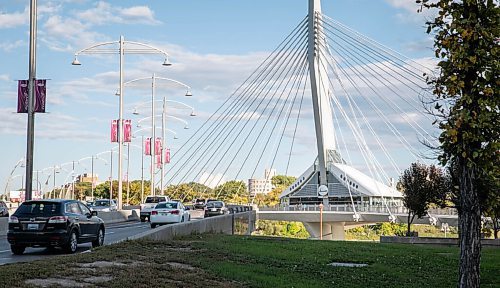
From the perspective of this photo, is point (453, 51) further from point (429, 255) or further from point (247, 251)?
point (429, 255)

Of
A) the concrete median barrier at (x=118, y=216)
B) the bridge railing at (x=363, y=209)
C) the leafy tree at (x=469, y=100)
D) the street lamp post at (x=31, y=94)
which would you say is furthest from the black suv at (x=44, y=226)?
the bridge railing at (x=363, y=209)

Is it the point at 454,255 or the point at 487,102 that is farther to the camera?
the point at 454,255

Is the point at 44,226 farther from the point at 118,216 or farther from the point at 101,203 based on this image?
the point at 101,203

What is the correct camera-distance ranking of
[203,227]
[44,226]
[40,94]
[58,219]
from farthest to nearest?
[203,227] → [40,94] → [58,219] → [44,226]

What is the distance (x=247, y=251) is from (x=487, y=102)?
9800 mm

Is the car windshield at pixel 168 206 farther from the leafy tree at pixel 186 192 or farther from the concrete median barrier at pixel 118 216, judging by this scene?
the leafy tree at pixel 186 192

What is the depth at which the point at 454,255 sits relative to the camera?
20.6m

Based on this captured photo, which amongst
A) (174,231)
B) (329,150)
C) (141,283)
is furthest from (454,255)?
(329,150)

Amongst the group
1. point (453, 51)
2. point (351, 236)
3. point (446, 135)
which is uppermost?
point (453, 51)

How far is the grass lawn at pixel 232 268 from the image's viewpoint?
468 inches

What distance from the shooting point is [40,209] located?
20922 millimetres

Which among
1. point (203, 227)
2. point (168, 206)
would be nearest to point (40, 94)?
point (203, 227)

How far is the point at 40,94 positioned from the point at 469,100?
1790 centimetres

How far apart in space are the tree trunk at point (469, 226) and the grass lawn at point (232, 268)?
3.26 meters
